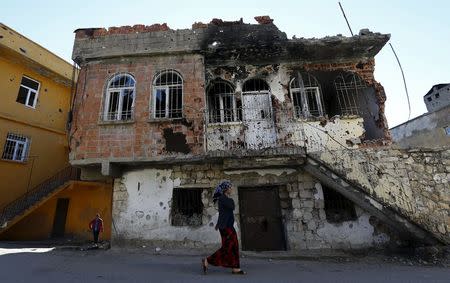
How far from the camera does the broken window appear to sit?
28.4 feet

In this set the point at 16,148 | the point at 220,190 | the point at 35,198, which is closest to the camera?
the point at 220,190

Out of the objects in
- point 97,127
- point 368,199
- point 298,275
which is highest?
point 97,127

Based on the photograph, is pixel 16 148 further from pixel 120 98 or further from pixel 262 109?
pixel 262 109

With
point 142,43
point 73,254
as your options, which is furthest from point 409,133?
point 73,254

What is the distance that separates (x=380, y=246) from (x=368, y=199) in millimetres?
1699

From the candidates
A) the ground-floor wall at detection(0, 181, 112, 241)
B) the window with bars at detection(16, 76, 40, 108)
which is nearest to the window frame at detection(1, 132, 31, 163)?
the window with bars at detection(16, 76, 40, 108)

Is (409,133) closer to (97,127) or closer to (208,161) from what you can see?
(208,161)

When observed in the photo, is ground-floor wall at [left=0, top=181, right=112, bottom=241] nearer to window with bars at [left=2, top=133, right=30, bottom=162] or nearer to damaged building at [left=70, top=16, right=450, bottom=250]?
window with bars at [left=2, top=133, right=30, bottom=162]

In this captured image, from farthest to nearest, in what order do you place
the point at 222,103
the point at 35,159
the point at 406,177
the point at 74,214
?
the point at 35,159
the point at 74,214
the point at 222,103
the point at 406,177

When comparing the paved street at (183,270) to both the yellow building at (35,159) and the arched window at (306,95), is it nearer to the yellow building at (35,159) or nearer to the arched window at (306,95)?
the arched window at (306,95)

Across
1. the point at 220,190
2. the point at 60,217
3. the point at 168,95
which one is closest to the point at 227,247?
the point at 220,190

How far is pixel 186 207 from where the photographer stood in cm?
825

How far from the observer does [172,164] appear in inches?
329

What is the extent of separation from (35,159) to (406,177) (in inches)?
620
